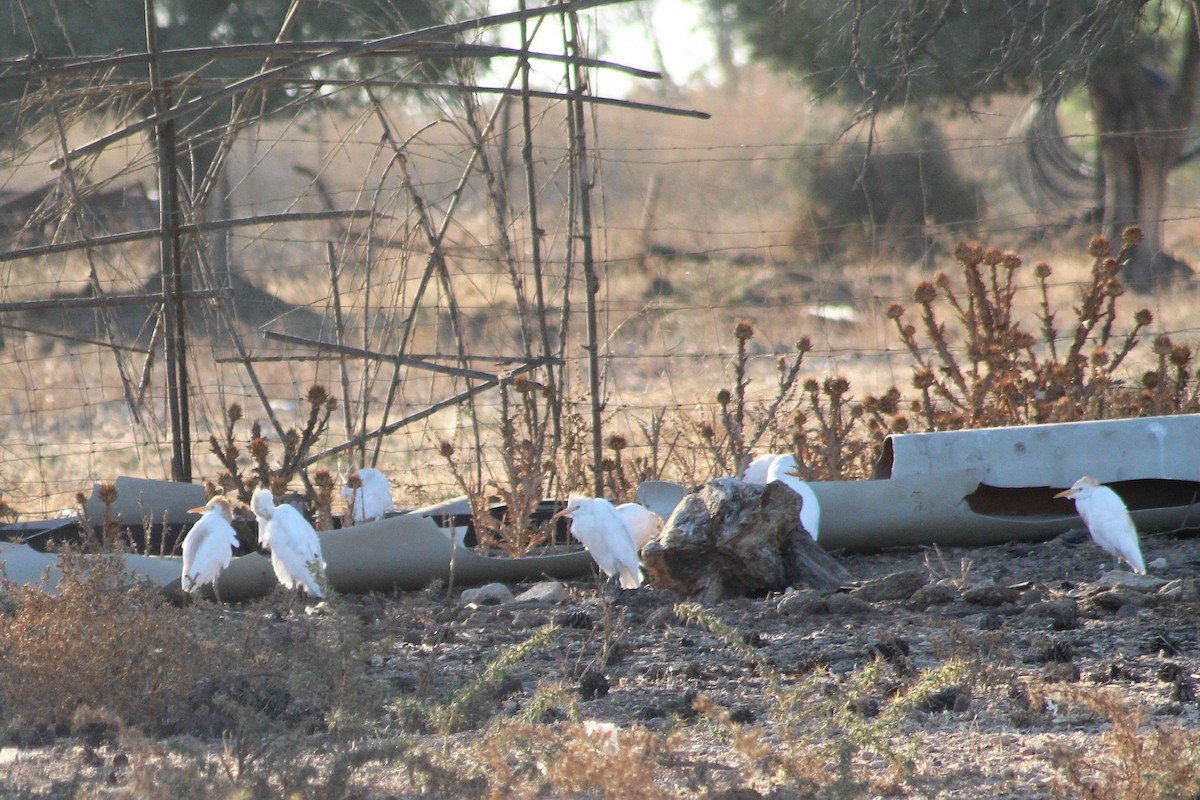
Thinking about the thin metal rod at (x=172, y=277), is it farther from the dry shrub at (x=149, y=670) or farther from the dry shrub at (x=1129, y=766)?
the dry shrub at (x=1129, y=766)

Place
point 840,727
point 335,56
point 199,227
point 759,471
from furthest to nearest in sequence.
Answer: point 199,227, point 759,471, point 335,56, point 840,727

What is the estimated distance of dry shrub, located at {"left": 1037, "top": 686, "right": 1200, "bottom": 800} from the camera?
2.74 metres

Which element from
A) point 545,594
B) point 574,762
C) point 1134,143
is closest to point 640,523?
point 545,594

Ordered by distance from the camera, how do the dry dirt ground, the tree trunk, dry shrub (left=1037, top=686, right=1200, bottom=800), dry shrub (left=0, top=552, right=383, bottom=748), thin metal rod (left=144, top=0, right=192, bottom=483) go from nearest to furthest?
dry shrub (left=1037, top=686, right=1200, bottom=800) < the dry dirt ground < dry shrub (left=0, top=552, right=383, bottom=748) < thin metal rod (left=144, top=0, right=192, bottom=483) < the tree trunk

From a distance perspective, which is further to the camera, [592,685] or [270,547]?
[270,547]

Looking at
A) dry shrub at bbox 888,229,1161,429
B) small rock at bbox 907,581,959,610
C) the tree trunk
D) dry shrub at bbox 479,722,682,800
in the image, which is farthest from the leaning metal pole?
the tree trunk

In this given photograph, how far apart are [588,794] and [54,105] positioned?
4.79 metres

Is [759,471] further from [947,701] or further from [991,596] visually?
[947,701]

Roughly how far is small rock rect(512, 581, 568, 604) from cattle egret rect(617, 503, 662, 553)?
0.38m

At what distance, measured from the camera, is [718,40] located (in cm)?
2105

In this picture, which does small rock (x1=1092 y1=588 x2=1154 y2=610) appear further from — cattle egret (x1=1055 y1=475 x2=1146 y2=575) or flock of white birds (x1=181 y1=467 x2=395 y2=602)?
flock of white birds (x1=181 y1=467 x2=395 y2=602)

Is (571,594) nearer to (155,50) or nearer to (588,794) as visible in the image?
(588,794)

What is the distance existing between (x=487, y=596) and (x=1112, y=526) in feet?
7.97

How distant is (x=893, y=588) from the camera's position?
5.06 meters
